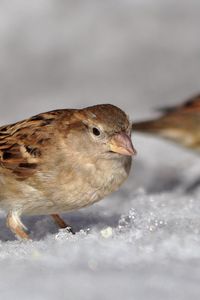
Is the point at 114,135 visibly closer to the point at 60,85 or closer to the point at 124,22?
the point at 60,85

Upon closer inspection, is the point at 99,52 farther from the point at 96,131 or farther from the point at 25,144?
the point at 96,131

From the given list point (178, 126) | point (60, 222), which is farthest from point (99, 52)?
point (60, 222)

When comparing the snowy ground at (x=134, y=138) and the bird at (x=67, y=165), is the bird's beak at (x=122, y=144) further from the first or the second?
the snowy ground at (x=134, y=138)

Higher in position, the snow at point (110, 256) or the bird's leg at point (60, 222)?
the snow at point (110, 256)

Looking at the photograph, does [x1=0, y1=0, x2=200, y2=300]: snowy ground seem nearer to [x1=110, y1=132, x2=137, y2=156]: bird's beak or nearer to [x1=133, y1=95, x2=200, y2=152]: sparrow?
[x1=133, y1=95, x2=200, y2=152]: sparrow

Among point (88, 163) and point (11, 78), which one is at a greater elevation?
point (88, 163)

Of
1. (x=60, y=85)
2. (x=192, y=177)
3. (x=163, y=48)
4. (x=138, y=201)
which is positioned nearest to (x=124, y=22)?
(x=163, y=48)

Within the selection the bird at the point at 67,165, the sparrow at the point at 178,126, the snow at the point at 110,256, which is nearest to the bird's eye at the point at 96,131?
the bird at the point at 67,165
